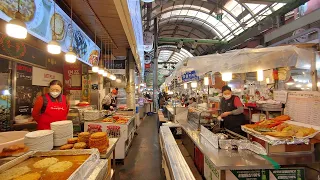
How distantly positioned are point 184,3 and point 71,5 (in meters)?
9.92

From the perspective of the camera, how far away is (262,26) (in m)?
7.36

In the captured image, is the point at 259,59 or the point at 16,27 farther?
the point at 259,59

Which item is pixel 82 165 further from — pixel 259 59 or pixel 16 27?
pixel 259 59

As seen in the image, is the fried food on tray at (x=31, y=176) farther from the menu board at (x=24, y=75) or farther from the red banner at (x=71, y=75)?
the red banner at (x=71, y=75)

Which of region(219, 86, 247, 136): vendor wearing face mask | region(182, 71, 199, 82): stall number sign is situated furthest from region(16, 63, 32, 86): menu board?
region(219, 86, 247, 136): vendor wearing face mask

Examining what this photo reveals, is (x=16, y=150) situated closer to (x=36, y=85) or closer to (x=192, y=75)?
(x=192, y=75)

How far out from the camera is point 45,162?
5.25 feet

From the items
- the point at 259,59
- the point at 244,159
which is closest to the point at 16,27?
the point at 244,159

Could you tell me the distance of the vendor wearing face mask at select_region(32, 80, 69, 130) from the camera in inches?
119

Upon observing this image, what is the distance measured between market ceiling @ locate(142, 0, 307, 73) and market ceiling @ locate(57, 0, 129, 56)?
3.72 meters

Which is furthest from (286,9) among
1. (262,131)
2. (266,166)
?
(266,166)

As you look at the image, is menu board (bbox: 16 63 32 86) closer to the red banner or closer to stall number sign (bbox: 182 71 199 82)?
the red banner

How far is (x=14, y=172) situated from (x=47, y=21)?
2323mm

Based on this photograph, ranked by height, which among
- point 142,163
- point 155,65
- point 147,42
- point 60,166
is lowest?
point 142,163
